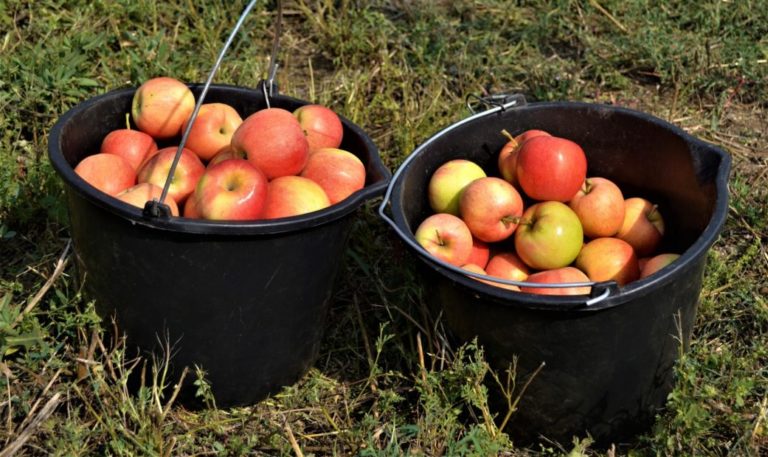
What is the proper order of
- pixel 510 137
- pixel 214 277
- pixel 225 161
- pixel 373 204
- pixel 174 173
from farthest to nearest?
pixel 373 204 → pixel 510 137 → pixel 174 173 → pixel 225 161 → pixel 214 277

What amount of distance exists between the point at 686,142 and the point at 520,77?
1577mm

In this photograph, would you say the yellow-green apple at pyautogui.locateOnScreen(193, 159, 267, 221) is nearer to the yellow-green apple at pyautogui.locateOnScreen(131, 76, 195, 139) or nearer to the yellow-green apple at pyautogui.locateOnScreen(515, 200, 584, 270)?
the yellow-green apple at pyautogui.locateOnScreen(131, 76, 195, 139)

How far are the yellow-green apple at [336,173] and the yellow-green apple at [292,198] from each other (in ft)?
0.24

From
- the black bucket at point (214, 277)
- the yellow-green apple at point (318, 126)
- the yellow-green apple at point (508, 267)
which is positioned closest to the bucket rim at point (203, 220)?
the black bucket at point (214, 277)

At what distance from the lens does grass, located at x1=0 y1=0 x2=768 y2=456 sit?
2570 millimetres

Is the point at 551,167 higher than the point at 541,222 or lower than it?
higher

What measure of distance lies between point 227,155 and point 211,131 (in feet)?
0.40

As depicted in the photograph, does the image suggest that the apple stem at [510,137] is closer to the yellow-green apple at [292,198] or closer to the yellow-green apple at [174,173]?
the yellow-green apple at [292,198]

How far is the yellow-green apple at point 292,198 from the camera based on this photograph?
256 centimetres

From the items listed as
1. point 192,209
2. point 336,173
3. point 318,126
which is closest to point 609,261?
point 336,173

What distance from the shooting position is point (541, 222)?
2.73 metres

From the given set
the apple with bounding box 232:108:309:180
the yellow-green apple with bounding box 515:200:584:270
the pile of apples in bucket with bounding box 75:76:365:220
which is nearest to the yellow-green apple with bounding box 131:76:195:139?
the pile of apples in bucket with bounding box 75:76:365:220

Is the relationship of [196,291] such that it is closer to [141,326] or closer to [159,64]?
[141,326]

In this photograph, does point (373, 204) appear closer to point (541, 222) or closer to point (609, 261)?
point (541, 222)
